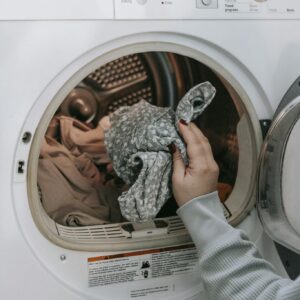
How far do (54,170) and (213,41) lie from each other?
39 centimetres

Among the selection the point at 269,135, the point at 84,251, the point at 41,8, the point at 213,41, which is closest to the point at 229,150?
the point at 269,135

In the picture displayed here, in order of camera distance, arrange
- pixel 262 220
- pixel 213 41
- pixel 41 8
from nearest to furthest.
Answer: pixel 41 8, pixel 213 41, pixel 262 220

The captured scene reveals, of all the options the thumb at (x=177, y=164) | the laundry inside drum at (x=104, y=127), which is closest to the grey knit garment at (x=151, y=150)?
the thumb at (x=177, y=164)

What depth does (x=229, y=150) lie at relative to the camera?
3.64 ft

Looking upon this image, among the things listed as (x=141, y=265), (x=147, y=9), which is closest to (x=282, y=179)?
(x=141, y=265)

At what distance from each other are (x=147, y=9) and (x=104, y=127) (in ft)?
1.11

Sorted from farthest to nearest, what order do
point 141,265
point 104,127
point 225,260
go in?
point 104,127
point 141,265
point 225,260

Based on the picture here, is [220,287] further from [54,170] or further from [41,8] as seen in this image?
[41,8]

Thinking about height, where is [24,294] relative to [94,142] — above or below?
below

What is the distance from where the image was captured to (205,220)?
2.98 feet

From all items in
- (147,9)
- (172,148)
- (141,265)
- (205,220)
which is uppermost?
(147,9)

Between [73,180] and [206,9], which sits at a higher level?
[206,9]

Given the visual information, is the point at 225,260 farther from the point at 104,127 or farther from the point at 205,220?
the point at 104,127

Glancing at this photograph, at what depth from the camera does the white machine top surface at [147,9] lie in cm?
81
